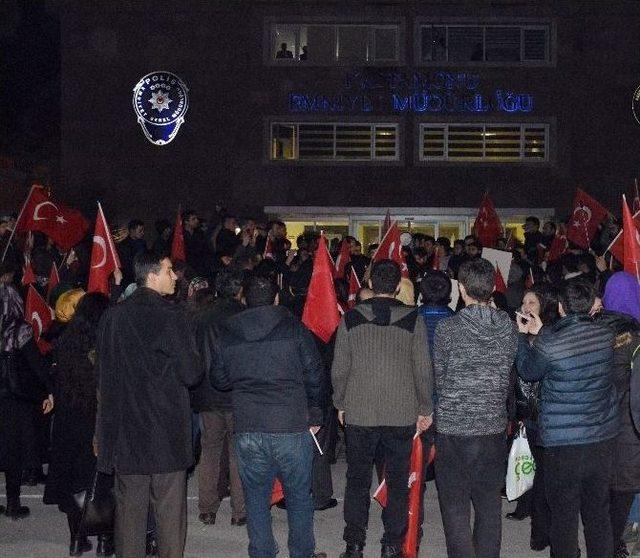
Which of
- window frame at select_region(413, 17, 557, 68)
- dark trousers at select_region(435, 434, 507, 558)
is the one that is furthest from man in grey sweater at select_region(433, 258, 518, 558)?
window frame at select_region(413, 17, 557, 68)

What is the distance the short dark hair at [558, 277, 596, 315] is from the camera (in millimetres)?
6531

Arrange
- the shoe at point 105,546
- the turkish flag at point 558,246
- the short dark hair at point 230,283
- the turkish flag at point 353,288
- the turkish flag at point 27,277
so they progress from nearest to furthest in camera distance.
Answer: the shoe at point 105,546, the short dark hair at point 230,283, the turkish flag at point 353,288, the turkish flag at point 27,277, the turkish flag at point 558,246

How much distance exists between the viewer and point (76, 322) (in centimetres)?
745

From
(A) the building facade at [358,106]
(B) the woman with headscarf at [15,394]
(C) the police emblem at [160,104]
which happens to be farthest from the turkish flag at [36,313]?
(C) the police emblem at [160,104]

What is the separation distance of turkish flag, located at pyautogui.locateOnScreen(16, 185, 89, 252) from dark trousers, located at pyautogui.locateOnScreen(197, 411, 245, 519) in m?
6.05

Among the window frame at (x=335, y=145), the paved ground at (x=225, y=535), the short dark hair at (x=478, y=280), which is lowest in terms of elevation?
the paved ground at (x=225, y=535)

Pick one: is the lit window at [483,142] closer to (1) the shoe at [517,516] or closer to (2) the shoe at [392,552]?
(1) the shoe at [517,516]

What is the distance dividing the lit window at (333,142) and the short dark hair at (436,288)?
2313 cm

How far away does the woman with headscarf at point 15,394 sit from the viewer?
339 inches

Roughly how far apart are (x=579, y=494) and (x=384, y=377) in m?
1.44

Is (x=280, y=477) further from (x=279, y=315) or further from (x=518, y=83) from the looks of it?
(x=518, y=83)

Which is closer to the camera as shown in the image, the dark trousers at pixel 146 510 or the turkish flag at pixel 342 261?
the dark trousers at pixel 146 510

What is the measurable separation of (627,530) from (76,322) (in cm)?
397

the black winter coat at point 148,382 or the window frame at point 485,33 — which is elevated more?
the window frame at point 485,33
